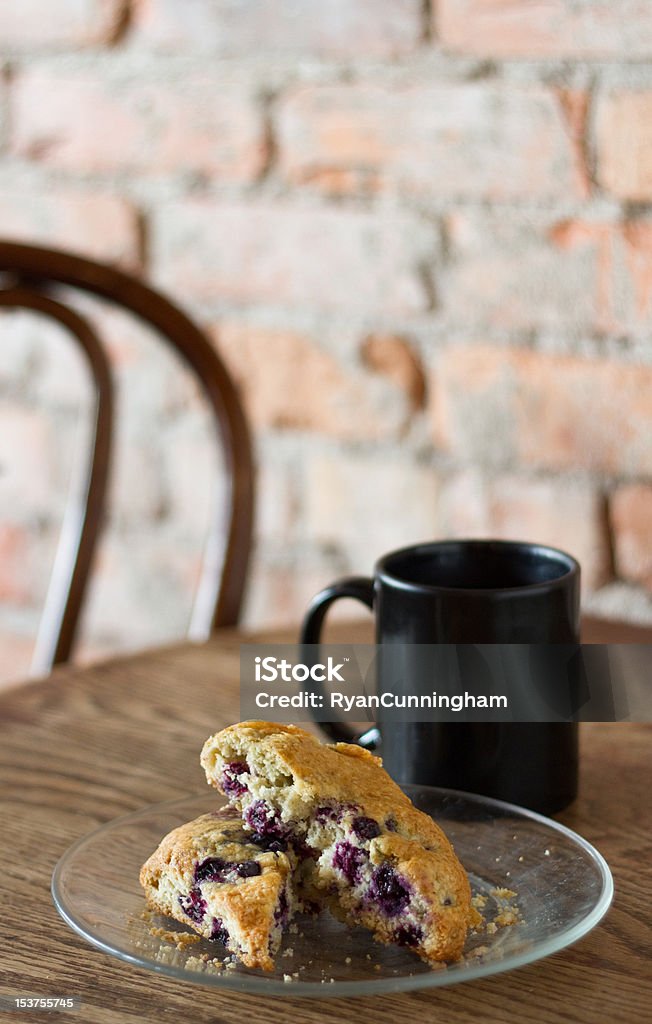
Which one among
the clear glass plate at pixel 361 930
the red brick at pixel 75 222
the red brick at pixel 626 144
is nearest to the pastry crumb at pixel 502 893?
the clear glass plate at pixel 361 930

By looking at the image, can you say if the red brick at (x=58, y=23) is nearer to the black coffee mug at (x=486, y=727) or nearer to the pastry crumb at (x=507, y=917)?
the black coffee mug at (x=486, y=727)

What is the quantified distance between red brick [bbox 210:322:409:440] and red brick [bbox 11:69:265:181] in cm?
14

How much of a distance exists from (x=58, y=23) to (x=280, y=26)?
222mm

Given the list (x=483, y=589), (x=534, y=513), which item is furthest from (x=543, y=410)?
(x=483, y=589)

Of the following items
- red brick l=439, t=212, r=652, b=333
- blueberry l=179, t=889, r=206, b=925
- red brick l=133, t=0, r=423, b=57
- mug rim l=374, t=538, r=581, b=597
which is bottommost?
blueberry l=179, t=889, r=206, b=925

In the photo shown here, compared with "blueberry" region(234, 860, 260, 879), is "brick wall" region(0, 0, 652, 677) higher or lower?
higher

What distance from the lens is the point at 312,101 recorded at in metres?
0.99

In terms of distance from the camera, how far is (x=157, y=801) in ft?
1.83

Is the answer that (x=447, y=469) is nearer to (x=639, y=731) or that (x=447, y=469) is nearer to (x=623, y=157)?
(x=623, y=157)

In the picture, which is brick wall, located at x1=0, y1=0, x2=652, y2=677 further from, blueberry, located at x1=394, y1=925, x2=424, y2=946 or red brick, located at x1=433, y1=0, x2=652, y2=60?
blueberry, located at x1=394, y1=925, x2=424, y2=946

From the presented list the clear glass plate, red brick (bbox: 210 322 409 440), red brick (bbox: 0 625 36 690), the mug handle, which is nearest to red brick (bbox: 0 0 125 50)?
red brick (bbox: 210 322 409 440)

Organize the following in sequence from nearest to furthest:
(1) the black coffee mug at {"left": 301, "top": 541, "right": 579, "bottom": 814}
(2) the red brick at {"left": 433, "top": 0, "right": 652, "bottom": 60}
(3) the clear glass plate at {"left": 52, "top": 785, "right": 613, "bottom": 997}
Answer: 1. (3) the clear glass plate at {"left": 52, "top": 785, "right": 613, "bottom": 997}
2. (1) the black coffee mug at {"left": 301, "top": 541, "right": 579, "bottom": 814}
3. (2) the red brick at {"left": 433, "top": 0, "right": 652, "bottom": 60}

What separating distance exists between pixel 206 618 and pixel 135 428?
1.02 ft

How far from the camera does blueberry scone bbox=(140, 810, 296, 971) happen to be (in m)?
Answer: 0.40
